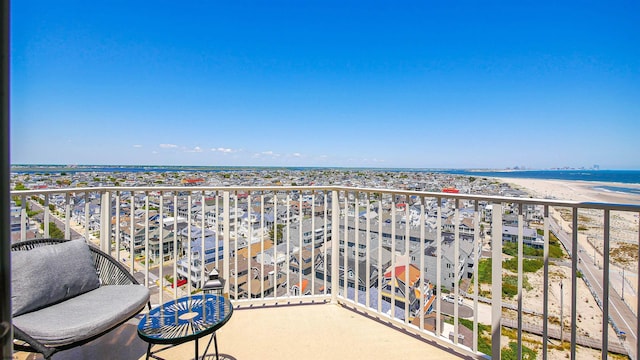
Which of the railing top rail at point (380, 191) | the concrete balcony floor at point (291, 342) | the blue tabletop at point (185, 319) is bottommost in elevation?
the concrete balcony floor at point (291, 342)

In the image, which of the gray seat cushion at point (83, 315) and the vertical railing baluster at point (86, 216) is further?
the vertical railing baluster at point (86, 216)

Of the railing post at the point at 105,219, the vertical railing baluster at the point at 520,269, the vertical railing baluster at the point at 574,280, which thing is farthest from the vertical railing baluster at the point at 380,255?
the railing post at the point at 105,219

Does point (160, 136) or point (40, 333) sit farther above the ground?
point (160, 136)

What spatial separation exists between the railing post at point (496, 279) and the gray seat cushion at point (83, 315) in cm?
269

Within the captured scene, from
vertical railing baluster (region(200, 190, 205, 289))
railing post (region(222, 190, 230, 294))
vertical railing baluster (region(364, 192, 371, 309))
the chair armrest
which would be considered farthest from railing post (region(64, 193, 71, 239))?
vertical railing baluster (region(364, 192, 371, 309))

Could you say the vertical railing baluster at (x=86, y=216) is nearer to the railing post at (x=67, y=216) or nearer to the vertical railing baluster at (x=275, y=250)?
the railing post at (x=67, y=216)

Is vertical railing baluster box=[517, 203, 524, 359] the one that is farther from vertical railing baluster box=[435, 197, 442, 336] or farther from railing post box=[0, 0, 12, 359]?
railing post box=[0, 0, 12, 359]

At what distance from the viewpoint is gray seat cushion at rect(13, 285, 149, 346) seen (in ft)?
5.51

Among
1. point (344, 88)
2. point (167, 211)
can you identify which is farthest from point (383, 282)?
point (344, 88)

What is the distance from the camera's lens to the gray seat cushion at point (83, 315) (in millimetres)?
1680

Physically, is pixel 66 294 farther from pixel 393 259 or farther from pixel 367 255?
pixel 393 259

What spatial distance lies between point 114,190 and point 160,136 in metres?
→ 7.72

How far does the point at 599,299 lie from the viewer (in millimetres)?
1882

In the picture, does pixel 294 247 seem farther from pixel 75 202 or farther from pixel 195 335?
pixel 75 202
